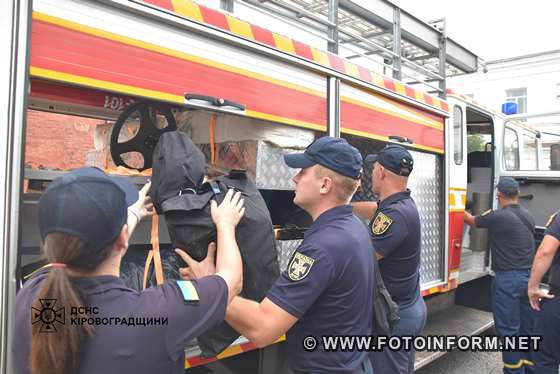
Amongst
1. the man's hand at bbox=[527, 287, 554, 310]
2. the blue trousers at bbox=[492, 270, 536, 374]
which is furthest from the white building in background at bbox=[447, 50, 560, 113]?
the man's hand at bbox=[527, 287, 554, 310]

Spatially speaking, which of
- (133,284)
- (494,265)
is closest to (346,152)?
(133,284)

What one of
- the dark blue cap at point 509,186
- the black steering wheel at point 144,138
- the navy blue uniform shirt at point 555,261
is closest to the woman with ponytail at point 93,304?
the black steering wheel at point 144,138

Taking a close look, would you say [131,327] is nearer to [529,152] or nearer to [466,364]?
[466,364]

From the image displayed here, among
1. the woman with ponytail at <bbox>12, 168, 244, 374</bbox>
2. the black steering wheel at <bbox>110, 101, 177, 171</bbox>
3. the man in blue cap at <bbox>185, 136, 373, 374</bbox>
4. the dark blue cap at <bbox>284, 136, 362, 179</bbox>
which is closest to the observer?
the woman with ponytail at <bbox>12, 168, 244, 374</bbox>

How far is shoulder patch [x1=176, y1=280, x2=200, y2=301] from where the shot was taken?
1.18 meters

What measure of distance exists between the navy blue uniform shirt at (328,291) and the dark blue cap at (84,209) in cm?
71

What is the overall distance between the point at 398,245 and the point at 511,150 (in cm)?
343

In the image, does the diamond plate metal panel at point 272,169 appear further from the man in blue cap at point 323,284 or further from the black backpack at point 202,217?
the black backpack at point 202,217

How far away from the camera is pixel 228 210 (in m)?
1.47

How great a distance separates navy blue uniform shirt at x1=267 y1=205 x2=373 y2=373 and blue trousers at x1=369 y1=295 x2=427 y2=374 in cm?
66

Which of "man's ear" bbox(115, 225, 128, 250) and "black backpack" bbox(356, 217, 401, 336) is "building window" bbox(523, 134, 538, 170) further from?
"man's ear" bbox(115, 225, 128, 250)

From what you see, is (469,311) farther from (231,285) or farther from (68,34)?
(68,34)

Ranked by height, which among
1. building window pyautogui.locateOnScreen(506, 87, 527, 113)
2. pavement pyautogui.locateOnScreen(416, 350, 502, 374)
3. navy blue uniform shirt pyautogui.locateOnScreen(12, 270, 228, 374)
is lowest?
pavement pyautogui.locateOnScreen(416, 350, 502, 374)

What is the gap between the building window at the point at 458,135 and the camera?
4.08 meters
